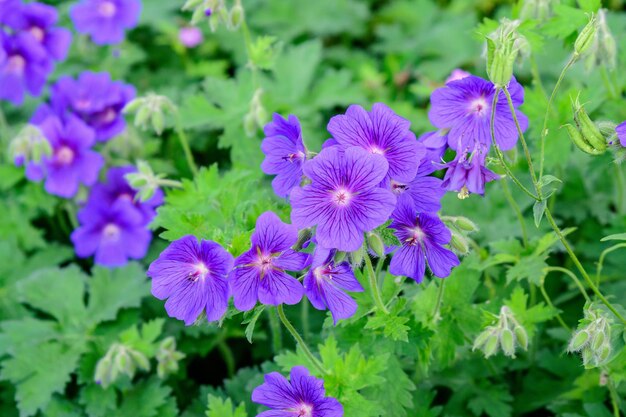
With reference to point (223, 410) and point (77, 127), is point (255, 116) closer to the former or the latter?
point (77, 127)

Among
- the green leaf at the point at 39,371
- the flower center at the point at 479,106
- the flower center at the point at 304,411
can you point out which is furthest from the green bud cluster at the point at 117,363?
the flower center at the point at 479,106

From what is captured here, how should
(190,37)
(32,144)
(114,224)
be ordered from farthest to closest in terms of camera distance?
(190,37) → (114,224) → (32,144)

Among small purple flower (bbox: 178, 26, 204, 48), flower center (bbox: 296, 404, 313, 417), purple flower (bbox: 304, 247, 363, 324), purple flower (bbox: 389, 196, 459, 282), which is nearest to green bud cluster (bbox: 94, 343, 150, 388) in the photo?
flower center (bbox: 296, 404, 313, 417)

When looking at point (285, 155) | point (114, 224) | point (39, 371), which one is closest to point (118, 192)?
point (114, 224)

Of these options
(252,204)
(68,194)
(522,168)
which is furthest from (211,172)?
(522,168)

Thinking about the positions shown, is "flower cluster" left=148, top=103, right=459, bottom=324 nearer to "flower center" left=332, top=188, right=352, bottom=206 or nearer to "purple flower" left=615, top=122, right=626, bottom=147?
"flower center" left=332, top=188, right=352, bottom=206

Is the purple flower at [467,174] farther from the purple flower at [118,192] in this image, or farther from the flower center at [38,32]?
the flower center at [38,32]
